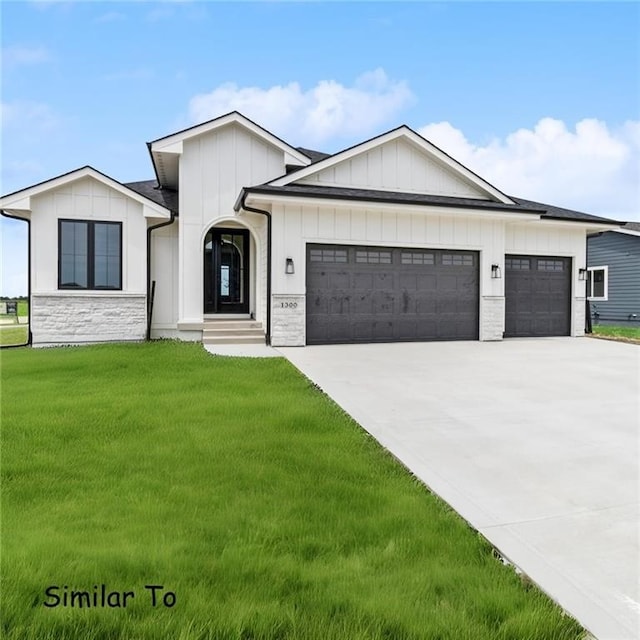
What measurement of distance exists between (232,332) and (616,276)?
17.4 m

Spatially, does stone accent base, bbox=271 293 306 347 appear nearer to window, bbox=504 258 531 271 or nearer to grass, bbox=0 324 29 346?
window, bbox=504 258 531 271

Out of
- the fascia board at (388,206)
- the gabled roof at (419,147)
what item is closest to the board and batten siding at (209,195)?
the gabled roof at (419,147)

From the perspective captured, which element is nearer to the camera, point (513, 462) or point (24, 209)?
point (513, 462)

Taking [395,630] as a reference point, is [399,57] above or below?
above

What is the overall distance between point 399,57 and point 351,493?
14351 mm

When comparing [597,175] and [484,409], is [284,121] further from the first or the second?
[484,409]

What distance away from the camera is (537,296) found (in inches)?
550

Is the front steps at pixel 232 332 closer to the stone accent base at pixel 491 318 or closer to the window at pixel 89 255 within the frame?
the window at pixel 89 255

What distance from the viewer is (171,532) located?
2.67 metres

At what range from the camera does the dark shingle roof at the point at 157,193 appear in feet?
43.1

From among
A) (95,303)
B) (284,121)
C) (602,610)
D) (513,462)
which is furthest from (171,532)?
(284,121)

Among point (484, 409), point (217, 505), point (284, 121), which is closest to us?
point (217, 505)

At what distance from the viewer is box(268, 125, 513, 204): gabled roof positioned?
11630mm

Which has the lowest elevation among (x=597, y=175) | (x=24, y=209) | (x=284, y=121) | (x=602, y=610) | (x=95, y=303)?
(x=602, y=610)
